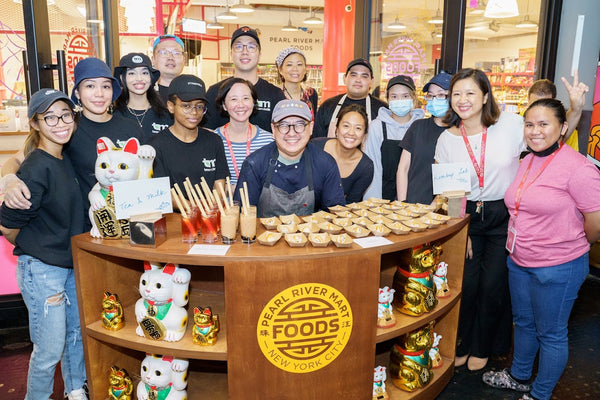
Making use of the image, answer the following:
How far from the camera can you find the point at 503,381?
116 inches

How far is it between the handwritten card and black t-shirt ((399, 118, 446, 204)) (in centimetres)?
169

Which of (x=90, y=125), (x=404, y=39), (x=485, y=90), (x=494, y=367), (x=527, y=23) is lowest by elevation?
(x=494, y=367)

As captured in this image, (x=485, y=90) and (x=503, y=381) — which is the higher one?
(x=485, y=90)

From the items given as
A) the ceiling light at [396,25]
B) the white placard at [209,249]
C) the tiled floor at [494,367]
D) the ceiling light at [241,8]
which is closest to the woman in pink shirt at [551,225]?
the tiled floor at [494,367]

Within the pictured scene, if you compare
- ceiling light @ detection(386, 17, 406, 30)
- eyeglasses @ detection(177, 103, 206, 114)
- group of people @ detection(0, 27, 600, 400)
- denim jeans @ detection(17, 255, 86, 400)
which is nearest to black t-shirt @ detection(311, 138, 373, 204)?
Answer: group of people @ detection(0, 27, 600, 400)

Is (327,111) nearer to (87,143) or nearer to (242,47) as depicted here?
(242,47)

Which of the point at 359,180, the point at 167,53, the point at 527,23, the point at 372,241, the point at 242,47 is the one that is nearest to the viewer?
the point at 372,241

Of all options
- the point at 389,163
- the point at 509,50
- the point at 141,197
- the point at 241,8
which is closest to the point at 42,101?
the point at 141,197

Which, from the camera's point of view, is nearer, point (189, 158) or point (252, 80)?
point (189, 158)

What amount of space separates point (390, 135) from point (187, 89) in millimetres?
1628

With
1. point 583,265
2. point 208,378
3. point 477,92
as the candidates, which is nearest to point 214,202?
point 208,378

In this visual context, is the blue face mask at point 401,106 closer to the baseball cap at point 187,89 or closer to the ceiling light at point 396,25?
the baseball cap at point 187,89

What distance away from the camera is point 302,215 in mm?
2676

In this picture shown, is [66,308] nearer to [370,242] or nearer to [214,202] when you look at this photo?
[214,202]
